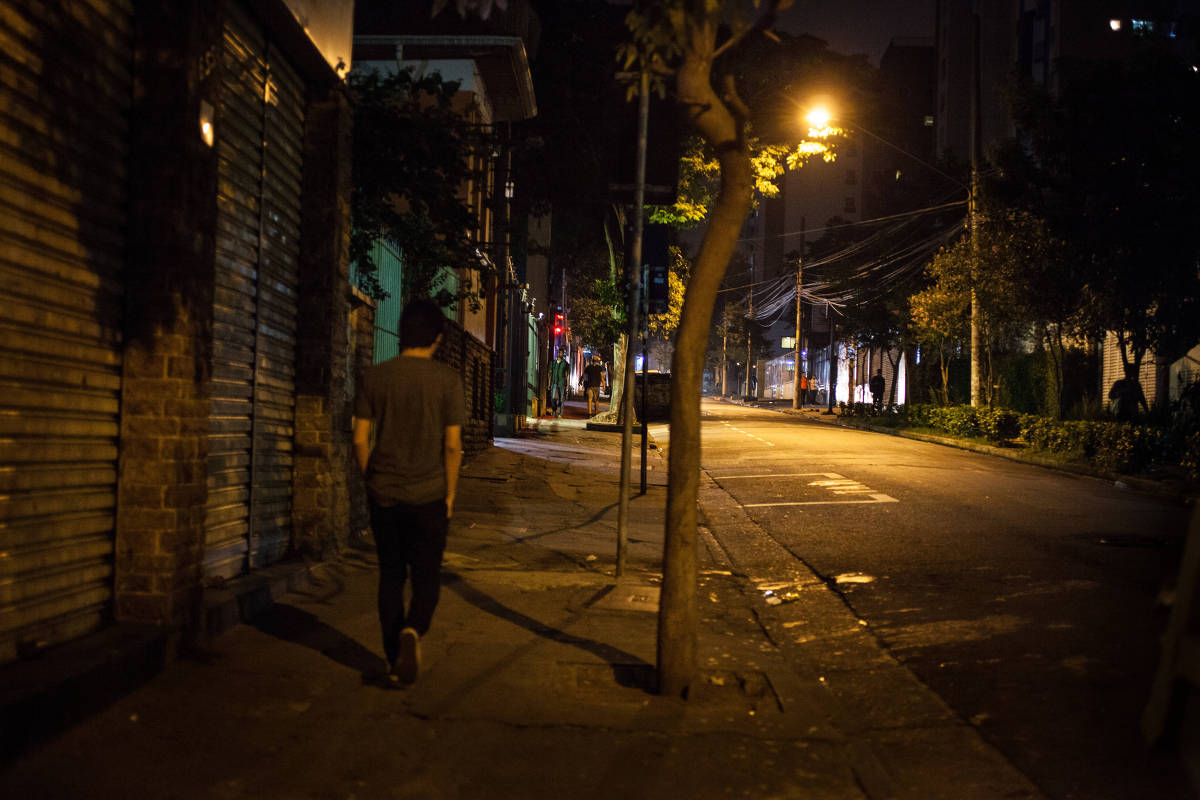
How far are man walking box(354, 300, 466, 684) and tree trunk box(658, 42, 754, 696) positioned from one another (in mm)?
1079

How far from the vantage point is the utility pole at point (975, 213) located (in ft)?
74.1

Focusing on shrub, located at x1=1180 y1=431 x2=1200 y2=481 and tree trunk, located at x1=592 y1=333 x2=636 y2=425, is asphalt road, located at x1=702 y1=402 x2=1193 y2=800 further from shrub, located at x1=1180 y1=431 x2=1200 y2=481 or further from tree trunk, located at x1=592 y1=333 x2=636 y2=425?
tree trunk, located at x1=592 y1=333 x2=636 y2=425

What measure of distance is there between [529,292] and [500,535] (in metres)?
24.7

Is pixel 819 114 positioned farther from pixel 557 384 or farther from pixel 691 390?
pixel 557 384

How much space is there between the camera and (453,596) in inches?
269

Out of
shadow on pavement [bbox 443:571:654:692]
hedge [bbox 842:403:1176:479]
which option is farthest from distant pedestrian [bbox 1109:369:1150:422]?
shadow on pavement [bbox 443:571:654:692]

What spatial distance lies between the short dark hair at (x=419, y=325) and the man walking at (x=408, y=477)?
9cm

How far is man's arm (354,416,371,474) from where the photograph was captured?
466 centimetres

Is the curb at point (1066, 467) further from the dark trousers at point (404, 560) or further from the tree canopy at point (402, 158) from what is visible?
the dark trousers at point (404, 560)

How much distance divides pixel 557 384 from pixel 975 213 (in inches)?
918

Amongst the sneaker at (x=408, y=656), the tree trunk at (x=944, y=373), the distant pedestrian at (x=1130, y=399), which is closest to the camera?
the sneaker at (x=408, y=656)

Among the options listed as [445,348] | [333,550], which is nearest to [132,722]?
[333,550]

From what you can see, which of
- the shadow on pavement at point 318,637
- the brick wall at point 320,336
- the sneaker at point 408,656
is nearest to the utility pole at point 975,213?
the brick wall at point 320,336

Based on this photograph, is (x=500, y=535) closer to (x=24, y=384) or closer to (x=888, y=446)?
(x=24, y=384)
